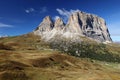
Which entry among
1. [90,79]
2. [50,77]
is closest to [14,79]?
[50,77]

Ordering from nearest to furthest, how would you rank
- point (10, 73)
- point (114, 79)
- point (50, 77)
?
point (10, 73) → point (50, 77) → point (114, 79)

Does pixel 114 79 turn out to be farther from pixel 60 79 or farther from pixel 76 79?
pixel 60 79

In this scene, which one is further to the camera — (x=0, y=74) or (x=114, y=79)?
(x=114, y=79)

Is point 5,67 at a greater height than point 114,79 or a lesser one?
greater

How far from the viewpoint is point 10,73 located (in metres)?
132

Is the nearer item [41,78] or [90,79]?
[41,78]

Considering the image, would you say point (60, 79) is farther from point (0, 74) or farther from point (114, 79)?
point (114, 79)

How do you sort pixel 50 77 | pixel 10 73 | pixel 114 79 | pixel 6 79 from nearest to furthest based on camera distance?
pixel 6 79, pixel 10 73, pixel 50 77, pixel 114 79

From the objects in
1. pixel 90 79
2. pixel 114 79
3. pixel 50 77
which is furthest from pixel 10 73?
pixel 114 79

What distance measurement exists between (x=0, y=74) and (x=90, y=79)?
6137cm

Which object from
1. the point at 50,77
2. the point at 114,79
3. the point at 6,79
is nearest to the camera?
the point at 6,79

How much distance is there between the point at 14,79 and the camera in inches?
4983

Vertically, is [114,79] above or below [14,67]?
below

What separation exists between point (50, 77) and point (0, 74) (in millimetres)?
33444
